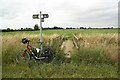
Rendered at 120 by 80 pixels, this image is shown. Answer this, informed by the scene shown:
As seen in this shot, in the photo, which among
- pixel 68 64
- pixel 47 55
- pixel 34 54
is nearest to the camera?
pixel 68 64

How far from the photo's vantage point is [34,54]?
10852mm

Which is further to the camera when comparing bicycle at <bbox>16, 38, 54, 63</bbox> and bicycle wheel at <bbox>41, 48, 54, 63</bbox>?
bicycle wheel at <bbox>41, 48, 54, 63</bbox>

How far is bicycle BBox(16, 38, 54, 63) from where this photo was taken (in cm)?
1056

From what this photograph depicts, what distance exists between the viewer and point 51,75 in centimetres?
820

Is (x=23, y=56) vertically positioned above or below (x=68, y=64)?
above

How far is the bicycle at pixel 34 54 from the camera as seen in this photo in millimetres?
10560

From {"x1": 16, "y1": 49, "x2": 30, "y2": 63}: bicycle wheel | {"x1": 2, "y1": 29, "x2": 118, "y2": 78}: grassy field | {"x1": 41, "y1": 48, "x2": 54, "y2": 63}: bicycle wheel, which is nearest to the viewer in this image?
{"x1": 2, "y1": 29, "x2": 118, "y2": 78}: grassy field

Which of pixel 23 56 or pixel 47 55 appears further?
pixel 47 55

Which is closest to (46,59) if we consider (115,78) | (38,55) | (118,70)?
(38,55)

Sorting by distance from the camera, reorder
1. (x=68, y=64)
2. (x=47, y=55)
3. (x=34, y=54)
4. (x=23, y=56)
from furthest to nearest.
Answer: (x=47, y=55), (x=34, y=54), (x=23, y=56), (x=68, y=64)

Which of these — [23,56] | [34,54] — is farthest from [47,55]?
[23,56]

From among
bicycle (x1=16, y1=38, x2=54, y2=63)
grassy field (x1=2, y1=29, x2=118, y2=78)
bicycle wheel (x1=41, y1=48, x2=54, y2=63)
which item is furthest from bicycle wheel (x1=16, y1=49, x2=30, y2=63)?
bicycle wheel (x1=41, y1=48, x2=54, y2=63)

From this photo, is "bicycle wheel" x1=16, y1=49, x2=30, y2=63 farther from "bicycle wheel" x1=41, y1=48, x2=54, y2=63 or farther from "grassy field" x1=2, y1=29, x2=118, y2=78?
"bicycle wheel" x1=41, y1=48, x2=54, y2=63

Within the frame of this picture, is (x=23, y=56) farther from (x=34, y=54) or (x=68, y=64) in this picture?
(x=68, y=64)
